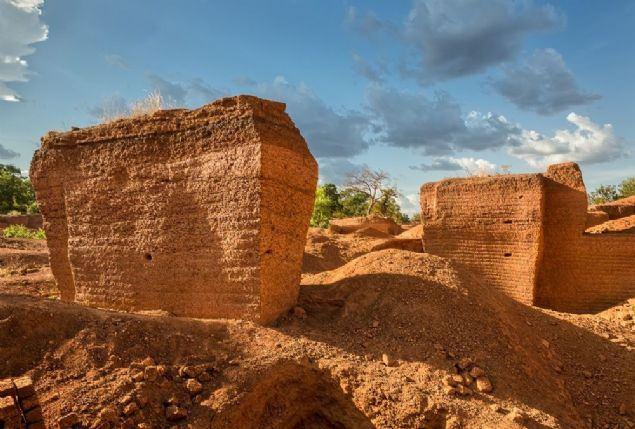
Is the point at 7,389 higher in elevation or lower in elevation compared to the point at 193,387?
higher

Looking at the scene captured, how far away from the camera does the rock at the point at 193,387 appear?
389 centimetres

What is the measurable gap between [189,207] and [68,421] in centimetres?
286

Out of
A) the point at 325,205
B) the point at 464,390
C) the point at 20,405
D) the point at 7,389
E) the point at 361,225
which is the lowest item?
the point at 464,390

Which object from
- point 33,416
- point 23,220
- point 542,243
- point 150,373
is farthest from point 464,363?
point 23,220

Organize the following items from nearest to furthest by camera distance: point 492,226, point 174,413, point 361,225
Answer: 1. point 174,413
2. point 492,226
3. point 361,225

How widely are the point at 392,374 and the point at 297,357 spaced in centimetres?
105

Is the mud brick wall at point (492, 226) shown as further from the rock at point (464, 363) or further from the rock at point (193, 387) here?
the rock at point (193, 387)

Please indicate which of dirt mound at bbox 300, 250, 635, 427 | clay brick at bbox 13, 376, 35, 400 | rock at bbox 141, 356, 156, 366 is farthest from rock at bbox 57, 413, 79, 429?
dirt mound at bbox 300, 250, 635, 427

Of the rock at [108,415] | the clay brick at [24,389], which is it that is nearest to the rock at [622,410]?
the rock at [108,415]

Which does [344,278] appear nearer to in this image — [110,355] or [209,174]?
[209,174]

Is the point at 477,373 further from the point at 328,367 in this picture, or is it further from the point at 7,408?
the point at 7,408

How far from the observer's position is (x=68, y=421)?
123 inches

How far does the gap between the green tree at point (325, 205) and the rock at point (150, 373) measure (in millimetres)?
26696

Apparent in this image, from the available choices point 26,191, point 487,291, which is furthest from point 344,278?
point 26,191
